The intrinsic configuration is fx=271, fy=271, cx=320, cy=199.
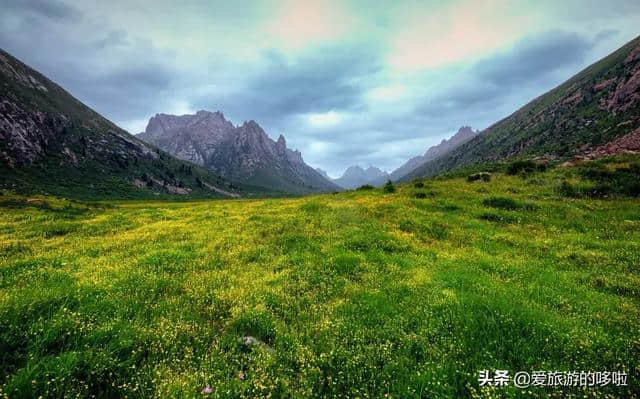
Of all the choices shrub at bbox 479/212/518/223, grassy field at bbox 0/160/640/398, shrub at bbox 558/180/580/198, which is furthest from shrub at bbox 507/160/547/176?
shrub at bbox 479/212/518/223

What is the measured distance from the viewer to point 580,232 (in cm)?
1455

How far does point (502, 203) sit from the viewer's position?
66.5 feet

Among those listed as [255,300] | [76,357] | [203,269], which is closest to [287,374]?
[255,300]

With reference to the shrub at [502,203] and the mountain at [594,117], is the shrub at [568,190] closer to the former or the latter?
the shrub at [502,203]

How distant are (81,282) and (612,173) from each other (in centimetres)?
3553

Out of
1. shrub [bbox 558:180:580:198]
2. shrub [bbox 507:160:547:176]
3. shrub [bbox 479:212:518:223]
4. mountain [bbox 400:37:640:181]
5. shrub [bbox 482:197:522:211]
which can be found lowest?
shrub [bbox 479:212:518:223]

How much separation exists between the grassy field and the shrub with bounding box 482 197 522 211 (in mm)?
4111

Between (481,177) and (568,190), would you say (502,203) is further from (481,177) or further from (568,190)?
(481,177)

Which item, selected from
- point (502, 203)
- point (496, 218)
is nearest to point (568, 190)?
point (502, 203)

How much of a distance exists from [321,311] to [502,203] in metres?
18.5

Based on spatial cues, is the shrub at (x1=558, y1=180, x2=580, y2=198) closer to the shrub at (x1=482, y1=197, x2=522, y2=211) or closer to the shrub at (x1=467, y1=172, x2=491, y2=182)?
the shrub at (x1=482, y1=197, x2=522, y2=211)

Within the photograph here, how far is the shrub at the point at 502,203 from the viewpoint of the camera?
19.6 m

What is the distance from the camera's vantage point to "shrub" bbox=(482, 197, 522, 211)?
19.6 meters

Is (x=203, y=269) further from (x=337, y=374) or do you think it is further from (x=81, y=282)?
(x=337, y=374)
